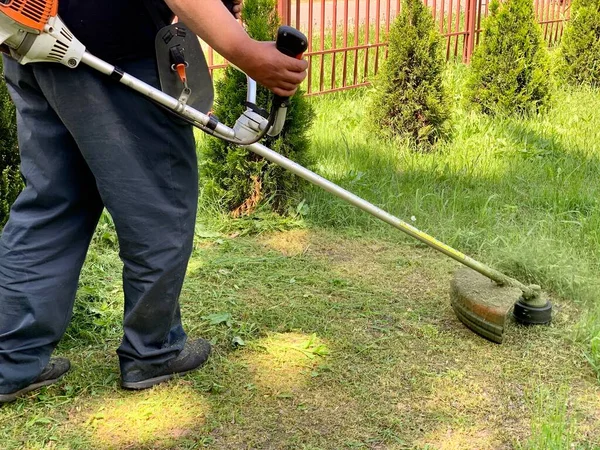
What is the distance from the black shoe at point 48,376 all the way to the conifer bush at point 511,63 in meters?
4.91

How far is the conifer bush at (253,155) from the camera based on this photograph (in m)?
4.30

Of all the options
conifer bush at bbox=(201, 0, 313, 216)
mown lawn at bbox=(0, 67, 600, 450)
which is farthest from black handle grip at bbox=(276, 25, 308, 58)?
conifer bush at bbox=(201, 0, 313, 216)

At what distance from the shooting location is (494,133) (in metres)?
6.09

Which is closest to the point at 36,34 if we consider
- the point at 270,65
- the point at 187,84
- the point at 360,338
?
the point at 187,84

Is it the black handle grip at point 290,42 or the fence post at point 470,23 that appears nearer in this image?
the black handle grip at point 290,42

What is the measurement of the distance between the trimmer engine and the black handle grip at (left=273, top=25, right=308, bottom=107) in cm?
57

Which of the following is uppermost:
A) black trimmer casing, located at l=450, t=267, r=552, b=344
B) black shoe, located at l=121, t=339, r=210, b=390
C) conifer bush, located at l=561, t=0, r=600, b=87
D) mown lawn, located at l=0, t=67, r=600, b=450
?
conifer bush, located at l=561, t=0, r=600, b=87

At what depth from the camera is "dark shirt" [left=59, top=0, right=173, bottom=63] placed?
2.17 m

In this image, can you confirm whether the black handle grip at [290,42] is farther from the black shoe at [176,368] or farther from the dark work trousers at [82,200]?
the black shoe at [176,368]

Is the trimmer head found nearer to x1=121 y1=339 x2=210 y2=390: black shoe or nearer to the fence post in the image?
x1=121 y1=339 x2=210 y2=390: black shoe

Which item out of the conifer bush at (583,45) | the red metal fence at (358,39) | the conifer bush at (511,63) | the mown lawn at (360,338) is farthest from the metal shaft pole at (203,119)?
the conifer bush at (583,45)

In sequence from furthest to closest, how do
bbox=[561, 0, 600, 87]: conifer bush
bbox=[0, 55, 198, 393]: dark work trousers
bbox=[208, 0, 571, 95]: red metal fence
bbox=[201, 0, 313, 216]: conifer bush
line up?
1. bbox=[561, 0, 600, 87]: conifer bush
2. bbox=[208, 0, 571, 95]: red metal fence
3. bbox=[201, 0, 313, 216]: conifer bush
4. bbox=[0, 55, 198, 393]: dark work trousers

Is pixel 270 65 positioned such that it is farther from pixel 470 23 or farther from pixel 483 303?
pixel 470 23

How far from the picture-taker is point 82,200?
2.47 metres
